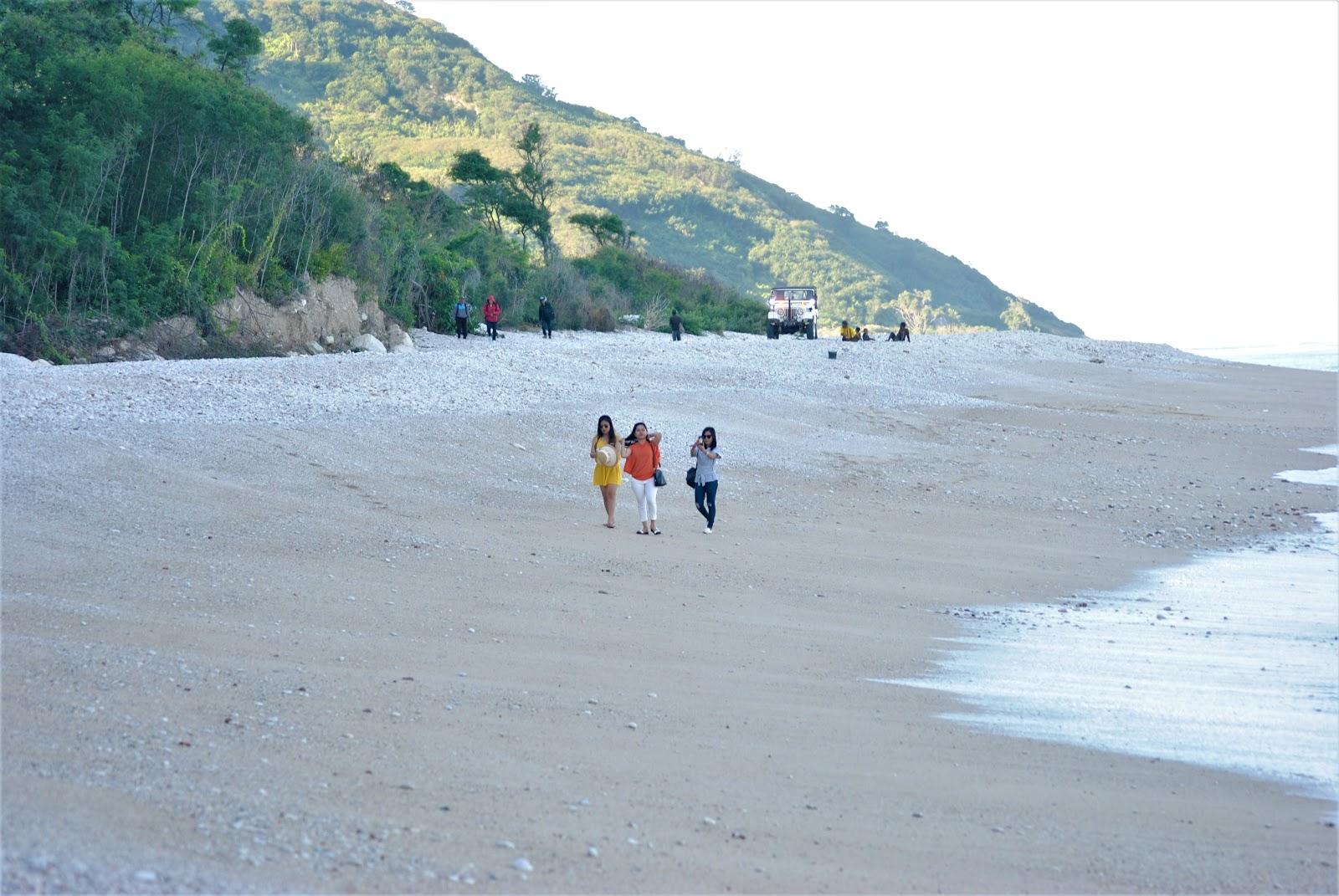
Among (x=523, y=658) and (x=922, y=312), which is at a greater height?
(x=922, y=312)

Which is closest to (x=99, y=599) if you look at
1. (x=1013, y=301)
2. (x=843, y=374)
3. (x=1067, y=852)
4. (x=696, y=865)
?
(x=696, y=865)

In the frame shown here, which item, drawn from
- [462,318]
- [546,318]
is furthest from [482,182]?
[462,318]

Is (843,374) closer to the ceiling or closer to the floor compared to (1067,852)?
closer to the ceiling

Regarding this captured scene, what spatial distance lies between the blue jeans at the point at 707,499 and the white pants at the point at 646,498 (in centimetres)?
62

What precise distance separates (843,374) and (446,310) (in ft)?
33.6

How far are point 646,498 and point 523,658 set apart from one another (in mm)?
5517

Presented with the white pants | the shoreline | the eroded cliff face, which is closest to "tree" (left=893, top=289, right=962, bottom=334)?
the eroded cliff face

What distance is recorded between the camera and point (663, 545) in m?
12.5

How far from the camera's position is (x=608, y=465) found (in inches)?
523

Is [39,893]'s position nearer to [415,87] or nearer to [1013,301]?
[415,87]

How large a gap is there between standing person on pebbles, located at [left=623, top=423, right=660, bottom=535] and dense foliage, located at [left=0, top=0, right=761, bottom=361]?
12135mm

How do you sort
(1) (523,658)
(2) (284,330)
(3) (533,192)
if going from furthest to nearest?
(3) (533,192), (2) (284,330), (1) (523,658)

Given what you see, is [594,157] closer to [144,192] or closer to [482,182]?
[482,182]

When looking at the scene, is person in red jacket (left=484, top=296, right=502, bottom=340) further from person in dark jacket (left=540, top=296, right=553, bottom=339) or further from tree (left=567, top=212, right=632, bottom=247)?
tree (left=567, top=212, right=632, bottom=247)
